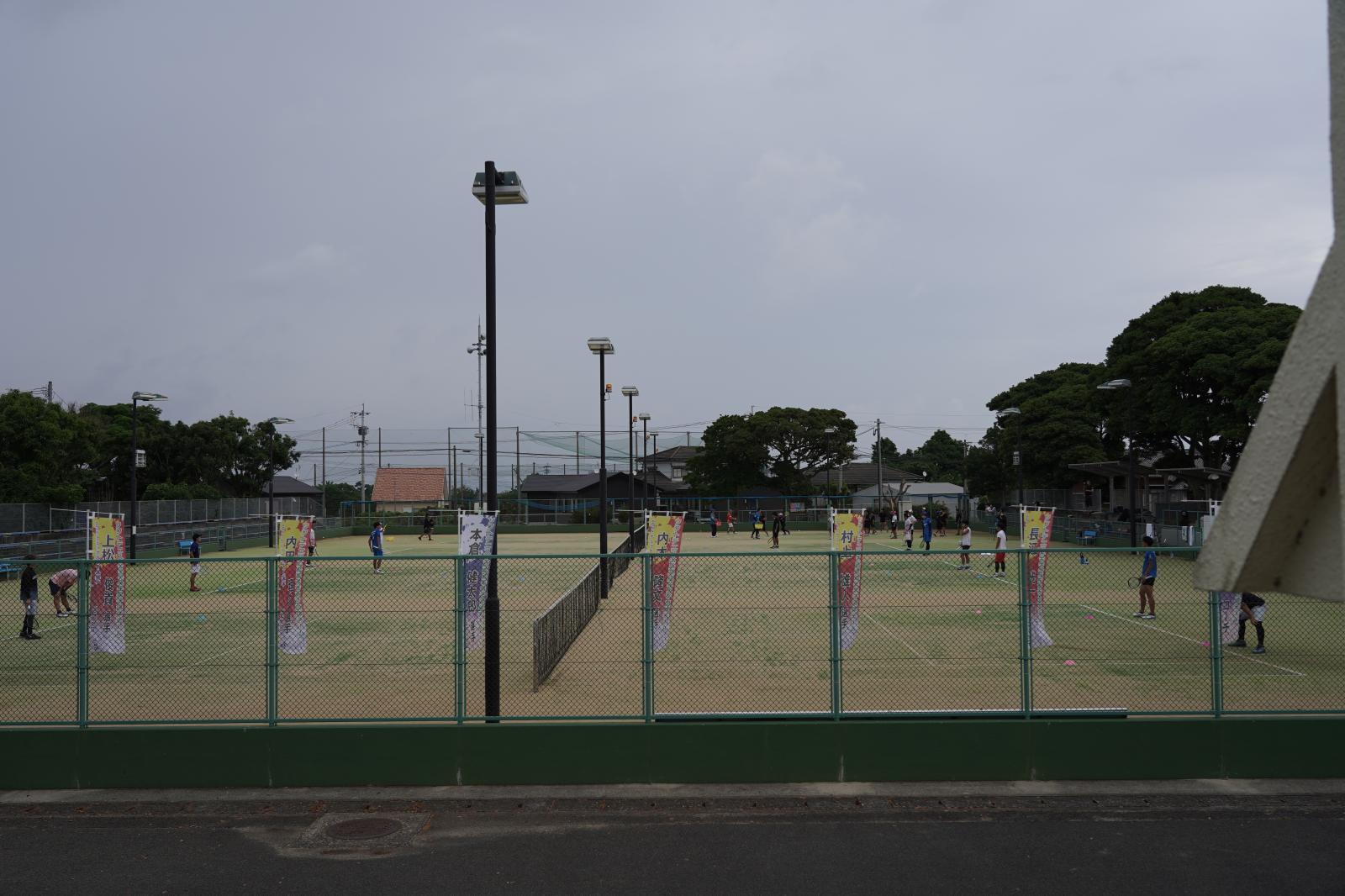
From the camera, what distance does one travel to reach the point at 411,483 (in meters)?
98.2

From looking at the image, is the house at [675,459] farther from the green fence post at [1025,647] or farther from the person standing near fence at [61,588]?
the green fence post at [1025,647]

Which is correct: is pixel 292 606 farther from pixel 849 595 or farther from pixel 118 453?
pixel 118 453

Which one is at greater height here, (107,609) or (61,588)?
(107,609)

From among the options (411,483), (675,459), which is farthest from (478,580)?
(675,459)

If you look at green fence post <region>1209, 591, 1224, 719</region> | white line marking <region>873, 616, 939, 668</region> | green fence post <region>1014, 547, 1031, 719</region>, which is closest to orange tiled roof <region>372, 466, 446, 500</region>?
white line marking <region>873, 616, 939, 668</region>

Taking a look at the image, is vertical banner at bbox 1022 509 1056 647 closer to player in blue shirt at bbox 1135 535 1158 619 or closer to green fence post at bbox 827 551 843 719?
player in blue shirt at bbox 1135 535 1158 619

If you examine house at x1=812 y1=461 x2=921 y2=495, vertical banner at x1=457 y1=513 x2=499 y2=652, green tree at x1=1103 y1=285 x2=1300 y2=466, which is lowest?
vertical banner at x1=457 y1=513 x2=499 y2=652

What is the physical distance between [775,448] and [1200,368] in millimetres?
41344

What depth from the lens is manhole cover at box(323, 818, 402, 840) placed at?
8742mm

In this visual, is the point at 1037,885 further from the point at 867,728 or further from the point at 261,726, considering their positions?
the point at 261,726

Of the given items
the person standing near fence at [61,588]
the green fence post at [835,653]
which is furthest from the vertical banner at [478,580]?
the person standing near fence at [61,588]

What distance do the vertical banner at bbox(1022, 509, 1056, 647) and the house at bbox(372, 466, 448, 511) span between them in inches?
3136

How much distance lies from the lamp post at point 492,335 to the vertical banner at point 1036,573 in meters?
5.71

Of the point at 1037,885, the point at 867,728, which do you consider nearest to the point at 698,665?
the point at 867,728
